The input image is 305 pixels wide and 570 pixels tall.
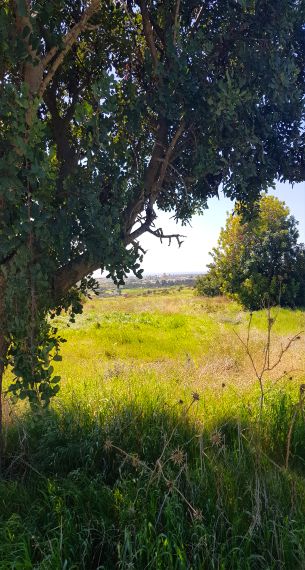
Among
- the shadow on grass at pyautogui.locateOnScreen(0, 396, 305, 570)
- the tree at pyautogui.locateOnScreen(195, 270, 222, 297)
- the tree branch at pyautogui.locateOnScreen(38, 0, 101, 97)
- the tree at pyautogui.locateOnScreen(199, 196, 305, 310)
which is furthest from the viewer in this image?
the tree at pyautogui.locateOnScreen(195, 270, 222, 297)

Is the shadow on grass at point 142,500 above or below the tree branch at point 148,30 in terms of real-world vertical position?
below

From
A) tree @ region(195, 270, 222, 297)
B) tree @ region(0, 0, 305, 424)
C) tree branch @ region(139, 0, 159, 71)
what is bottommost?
tree @ region(195, 270, 222, 297)

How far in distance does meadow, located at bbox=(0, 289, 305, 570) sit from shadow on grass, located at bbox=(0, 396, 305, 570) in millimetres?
12

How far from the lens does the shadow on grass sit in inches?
108

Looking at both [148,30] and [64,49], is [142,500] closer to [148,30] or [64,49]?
[64,49]

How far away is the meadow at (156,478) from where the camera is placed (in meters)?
2.77

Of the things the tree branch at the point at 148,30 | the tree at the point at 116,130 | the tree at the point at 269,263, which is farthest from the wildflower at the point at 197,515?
the tree at the point at 269,263

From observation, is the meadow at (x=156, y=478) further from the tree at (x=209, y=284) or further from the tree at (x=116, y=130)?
the tree at (x=209, y=284)

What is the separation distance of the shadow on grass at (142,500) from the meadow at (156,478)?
0.01 metres

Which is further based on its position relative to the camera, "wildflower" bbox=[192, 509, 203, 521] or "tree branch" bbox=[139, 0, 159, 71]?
"tree branch" bbox=[139, 0, 159, 71]

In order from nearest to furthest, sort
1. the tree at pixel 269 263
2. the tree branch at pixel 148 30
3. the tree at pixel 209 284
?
the tree branch at pixel 148 30 → the tree at pixel 269 263 → the tree at pixel 209 284

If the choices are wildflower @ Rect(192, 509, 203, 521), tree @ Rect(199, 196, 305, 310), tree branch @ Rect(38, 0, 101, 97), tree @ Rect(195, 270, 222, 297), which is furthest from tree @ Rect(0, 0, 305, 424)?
tree @ Rect(195, 270, 222, 297)

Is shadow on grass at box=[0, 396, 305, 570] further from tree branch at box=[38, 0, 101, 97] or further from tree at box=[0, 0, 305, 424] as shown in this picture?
tree branch at box=[38, 0, 101, 97]

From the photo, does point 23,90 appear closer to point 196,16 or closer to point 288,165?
point 196,16
